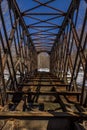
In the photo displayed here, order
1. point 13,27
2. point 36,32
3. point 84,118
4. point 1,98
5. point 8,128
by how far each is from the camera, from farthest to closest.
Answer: point 36,32
point 13,27
point 1,98
point 84,118
point 8,128

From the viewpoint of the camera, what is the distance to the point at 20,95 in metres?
5.96

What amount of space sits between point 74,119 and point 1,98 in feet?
6.48

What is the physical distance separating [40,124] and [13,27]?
12.3ft

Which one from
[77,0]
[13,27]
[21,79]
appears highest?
[77,0]

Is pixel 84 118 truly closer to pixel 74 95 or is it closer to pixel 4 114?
pixel 4 114

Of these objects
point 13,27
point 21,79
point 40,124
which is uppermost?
point 13,27

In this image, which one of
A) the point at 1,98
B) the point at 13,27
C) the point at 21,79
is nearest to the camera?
the point at 1,98

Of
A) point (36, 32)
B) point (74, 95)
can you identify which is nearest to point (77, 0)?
point (74, 95)

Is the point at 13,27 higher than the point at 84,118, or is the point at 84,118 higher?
the point at 13,27

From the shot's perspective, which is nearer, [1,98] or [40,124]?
[40,124]

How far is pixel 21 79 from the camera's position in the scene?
8.71 metres

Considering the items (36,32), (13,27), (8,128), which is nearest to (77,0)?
(13,27)

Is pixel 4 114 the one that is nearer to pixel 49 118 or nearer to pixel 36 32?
pixel 49 118

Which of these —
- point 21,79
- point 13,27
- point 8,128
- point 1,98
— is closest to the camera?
point 8,128
